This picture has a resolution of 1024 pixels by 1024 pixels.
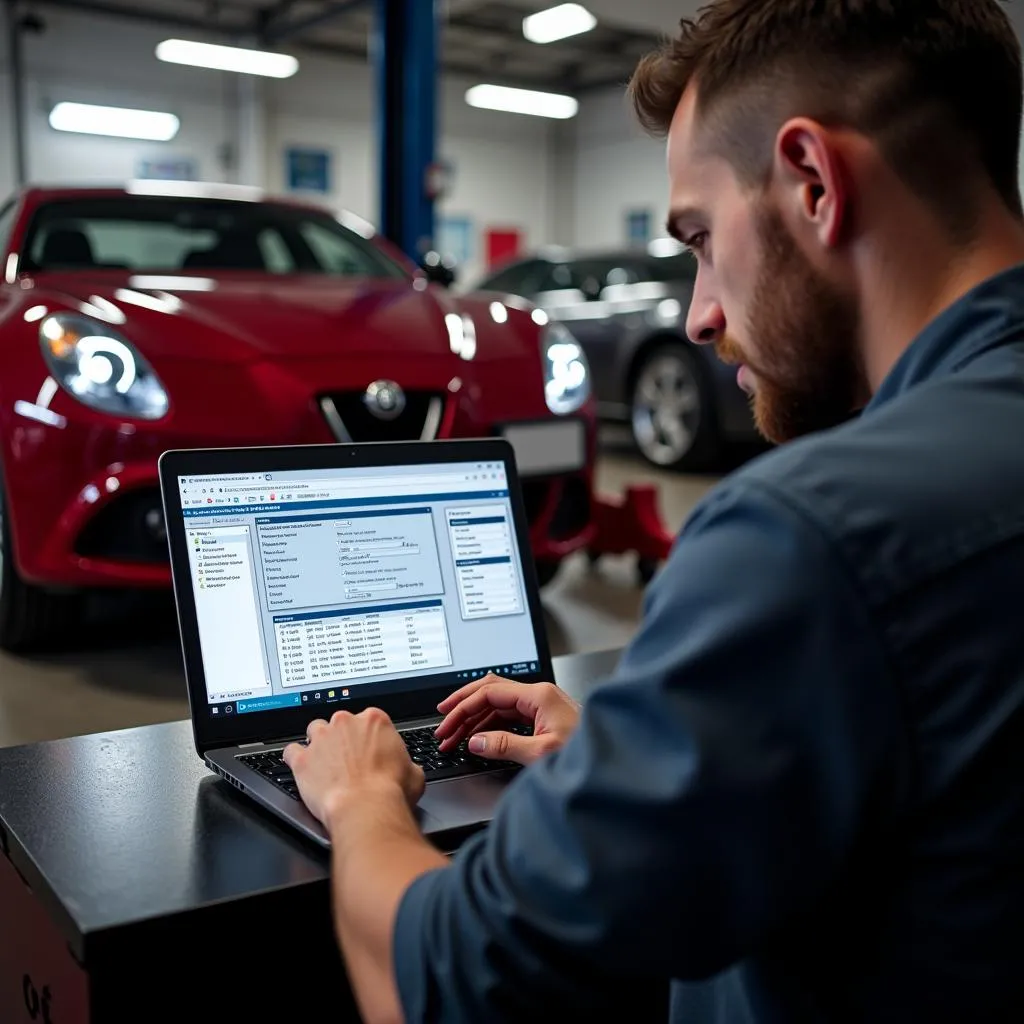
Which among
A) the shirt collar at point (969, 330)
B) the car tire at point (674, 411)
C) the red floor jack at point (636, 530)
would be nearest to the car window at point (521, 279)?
the car tire at point (674, 411)

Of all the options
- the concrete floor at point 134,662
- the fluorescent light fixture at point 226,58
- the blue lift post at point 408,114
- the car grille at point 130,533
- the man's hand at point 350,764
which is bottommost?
the concrete floor at point 134,662

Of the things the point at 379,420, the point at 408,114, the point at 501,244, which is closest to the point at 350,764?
the point at 379,420

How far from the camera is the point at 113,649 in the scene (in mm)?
2826

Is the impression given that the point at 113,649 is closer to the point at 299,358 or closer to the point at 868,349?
the point at 299,358

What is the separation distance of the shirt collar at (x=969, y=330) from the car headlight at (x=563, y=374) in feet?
7.49

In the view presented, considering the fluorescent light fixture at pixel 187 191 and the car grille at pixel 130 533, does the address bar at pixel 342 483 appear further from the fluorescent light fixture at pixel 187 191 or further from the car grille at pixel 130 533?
the fluorescent light fixture at pixel 187 191

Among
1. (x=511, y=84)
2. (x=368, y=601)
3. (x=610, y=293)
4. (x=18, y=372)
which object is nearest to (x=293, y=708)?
(x=368, y=601)

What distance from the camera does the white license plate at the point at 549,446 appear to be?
9.49 feet

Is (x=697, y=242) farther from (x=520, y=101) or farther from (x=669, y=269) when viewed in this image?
(x=520, y=101)

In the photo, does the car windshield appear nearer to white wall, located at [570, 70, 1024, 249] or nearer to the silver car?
the silver car

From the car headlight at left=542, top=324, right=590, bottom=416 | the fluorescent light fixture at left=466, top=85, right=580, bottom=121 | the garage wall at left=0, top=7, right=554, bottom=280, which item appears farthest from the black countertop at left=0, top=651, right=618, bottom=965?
the fluorescent light fixture at left=466, top=85, right=580, bottom=121

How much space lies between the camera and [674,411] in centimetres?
579

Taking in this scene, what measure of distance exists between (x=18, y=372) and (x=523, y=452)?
1.14 metres

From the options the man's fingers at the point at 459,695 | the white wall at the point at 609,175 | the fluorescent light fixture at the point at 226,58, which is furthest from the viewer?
the white wall at the point at 609,175
